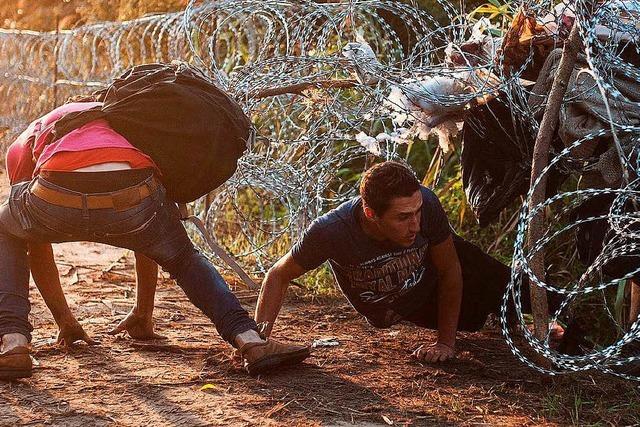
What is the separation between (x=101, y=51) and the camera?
39.6ft

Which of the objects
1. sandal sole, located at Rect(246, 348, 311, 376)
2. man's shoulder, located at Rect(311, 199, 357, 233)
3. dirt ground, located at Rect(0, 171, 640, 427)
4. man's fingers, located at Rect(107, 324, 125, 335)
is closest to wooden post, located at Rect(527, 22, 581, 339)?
dirt ground, located at Rect(0, 171, 640, 427)

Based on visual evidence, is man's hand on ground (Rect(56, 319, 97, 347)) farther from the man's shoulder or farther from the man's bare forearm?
the man's bare forearm

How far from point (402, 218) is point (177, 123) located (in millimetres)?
1045

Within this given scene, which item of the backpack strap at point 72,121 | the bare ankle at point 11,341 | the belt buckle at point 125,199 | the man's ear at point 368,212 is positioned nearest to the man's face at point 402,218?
the man's ear at point 368,212

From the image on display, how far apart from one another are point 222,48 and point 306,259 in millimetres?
5010

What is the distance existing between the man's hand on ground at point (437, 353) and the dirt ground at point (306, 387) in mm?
44

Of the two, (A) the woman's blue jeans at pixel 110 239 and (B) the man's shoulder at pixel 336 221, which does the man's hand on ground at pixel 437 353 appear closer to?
(B) the man's shoulder at pixel 336 221

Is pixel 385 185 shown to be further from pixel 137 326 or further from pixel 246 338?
pixel 137 326

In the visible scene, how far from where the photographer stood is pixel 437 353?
4.89 m

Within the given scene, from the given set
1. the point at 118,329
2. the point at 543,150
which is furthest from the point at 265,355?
the point at 543,150

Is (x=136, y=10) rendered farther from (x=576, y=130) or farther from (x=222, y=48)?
(x=576, y=130)

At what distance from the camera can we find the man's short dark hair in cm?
437

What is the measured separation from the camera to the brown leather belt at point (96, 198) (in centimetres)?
420

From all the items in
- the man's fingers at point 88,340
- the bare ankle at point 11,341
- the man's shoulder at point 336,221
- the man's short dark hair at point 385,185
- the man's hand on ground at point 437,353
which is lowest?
the man's hand on ground at point 437,353
